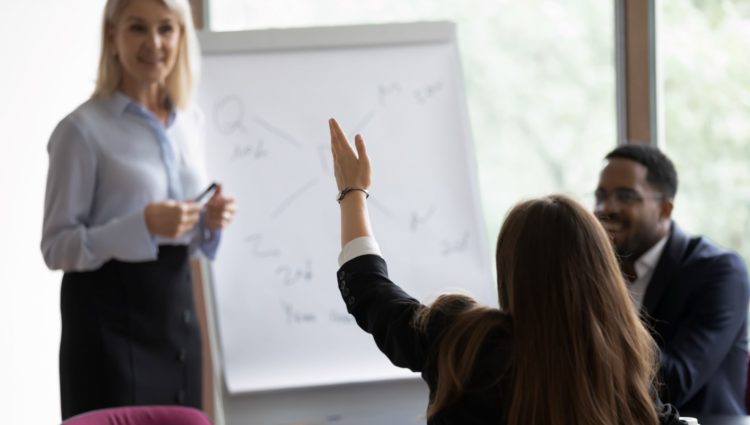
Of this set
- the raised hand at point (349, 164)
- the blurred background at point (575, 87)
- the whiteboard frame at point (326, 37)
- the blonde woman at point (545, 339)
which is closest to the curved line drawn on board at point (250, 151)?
the whiteboard frame at point (326, 37)

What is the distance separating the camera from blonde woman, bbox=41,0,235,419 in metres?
2.48

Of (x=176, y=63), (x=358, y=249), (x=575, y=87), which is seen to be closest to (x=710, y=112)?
(x=575, y=87)

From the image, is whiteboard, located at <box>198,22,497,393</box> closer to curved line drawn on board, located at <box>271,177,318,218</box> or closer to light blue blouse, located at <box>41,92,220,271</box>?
curved line drawn on board, located at <box>271,177,318,218</box>

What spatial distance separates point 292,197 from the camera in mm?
3232

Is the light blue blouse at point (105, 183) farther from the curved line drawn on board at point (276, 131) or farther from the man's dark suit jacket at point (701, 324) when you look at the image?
the man's dark suit jacket at point (701, 324)

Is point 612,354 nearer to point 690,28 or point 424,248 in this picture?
point 424,248

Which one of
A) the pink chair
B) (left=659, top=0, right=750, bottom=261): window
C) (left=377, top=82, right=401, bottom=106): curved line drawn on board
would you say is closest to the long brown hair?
the pink chair

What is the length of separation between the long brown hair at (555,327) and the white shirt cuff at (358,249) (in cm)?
24

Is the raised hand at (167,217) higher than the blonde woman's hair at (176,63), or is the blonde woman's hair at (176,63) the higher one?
the blonde woman's hair at (176,63)

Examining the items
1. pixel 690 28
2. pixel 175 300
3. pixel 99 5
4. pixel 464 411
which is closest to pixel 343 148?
pixel 464 411

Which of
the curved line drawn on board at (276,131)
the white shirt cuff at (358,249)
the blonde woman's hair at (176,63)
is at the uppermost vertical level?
the blonde woman's hair at (176,63)

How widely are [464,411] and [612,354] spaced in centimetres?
24

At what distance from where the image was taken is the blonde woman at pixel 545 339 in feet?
4.73

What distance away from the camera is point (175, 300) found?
2.62 metres
